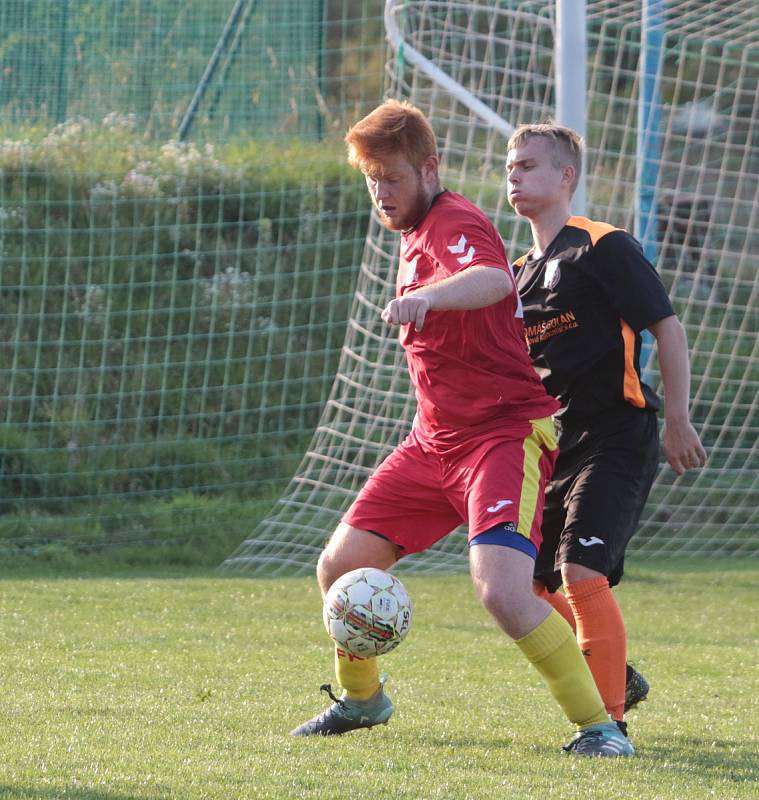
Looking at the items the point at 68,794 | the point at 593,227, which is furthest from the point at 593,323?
the point at 68,794

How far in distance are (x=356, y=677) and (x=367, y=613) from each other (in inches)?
14.2

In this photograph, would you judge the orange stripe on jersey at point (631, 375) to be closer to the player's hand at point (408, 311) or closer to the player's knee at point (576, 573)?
the player's knee at point (576, 573)

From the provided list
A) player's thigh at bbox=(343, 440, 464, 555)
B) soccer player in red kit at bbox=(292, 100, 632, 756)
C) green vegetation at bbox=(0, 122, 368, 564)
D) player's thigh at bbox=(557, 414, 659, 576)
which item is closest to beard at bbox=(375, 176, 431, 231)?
soccer player in red kit at bbox=(292, 100, 632, 756)

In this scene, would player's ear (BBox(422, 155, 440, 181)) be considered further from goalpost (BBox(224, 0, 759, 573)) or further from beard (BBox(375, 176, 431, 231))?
goalpost (BBox(224, 0, 759, 573))

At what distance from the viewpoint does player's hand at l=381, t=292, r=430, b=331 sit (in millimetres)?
3248

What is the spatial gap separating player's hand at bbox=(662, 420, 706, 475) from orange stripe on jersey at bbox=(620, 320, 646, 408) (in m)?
0.14

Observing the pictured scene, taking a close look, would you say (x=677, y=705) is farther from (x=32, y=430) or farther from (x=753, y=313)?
(x=753, y=313)

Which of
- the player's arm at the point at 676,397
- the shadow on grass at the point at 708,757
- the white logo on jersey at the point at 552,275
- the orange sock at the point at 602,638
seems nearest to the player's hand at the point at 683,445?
the player's arm at the point at 676,397

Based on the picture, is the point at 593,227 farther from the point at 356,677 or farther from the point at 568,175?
the point at 356,677

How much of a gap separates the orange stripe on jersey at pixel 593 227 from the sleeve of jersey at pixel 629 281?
0.8 inches

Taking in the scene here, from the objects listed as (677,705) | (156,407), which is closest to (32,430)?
(156,407)

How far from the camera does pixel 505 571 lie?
3.56m

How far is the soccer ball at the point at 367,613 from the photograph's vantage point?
3709 millimetres

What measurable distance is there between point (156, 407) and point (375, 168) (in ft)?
23.4
